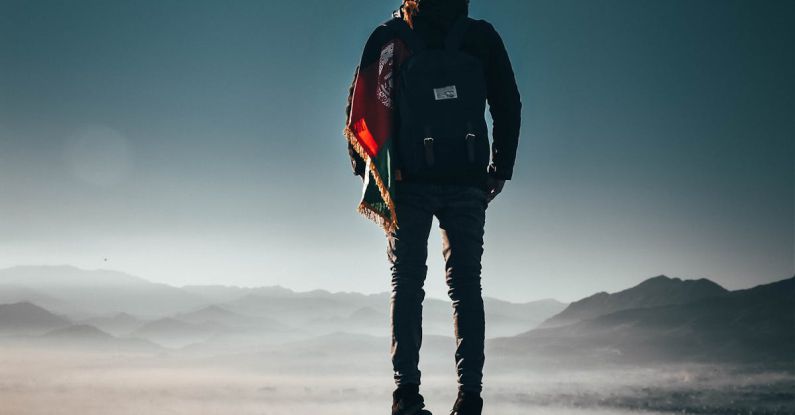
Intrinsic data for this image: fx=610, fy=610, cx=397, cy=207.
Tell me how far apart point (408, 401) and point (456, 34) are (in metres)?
2.26

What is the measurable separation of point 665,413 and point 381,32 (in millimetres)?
11686

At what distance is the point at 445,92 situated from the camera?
3838 mm

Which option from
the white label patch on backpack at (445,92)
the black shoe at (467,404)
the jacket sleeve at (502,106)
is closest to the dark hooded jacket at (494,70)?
the jacket sleeve at (502,106)

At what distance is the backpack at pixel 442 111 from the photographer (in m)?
3.79

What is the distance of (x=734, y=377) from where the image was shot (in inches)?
1228

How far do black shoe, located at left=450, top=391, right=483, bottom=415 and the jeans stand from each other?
5 cm

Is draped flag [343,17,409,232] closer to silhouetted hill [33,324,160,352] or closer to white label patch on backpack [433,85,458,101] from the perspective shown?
white label patch on backpack [433,85,458,101]

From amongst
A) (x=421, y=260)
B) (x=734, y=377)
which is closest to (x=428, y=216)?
(x=421, y=260)

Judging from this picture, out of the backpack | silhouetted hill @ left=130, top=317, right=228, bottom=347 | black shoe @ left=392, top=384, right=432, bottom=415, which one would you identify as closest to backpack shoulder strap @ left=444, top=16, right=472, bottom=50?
the backpack

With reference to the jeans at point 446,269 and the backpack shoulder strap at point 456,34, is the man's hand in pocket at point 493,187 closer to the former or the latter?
the jeans at point 446,269

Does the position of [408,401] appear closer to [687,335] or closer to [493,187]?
[493,187]

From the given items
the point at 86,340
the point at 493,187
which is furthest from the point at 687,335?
the point at 86,340

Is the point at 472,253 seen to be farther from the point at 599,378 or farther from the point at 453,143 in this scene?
the point at 599,378

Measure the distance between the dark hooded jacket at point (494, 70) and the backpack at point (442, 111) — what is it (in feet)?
0.21
